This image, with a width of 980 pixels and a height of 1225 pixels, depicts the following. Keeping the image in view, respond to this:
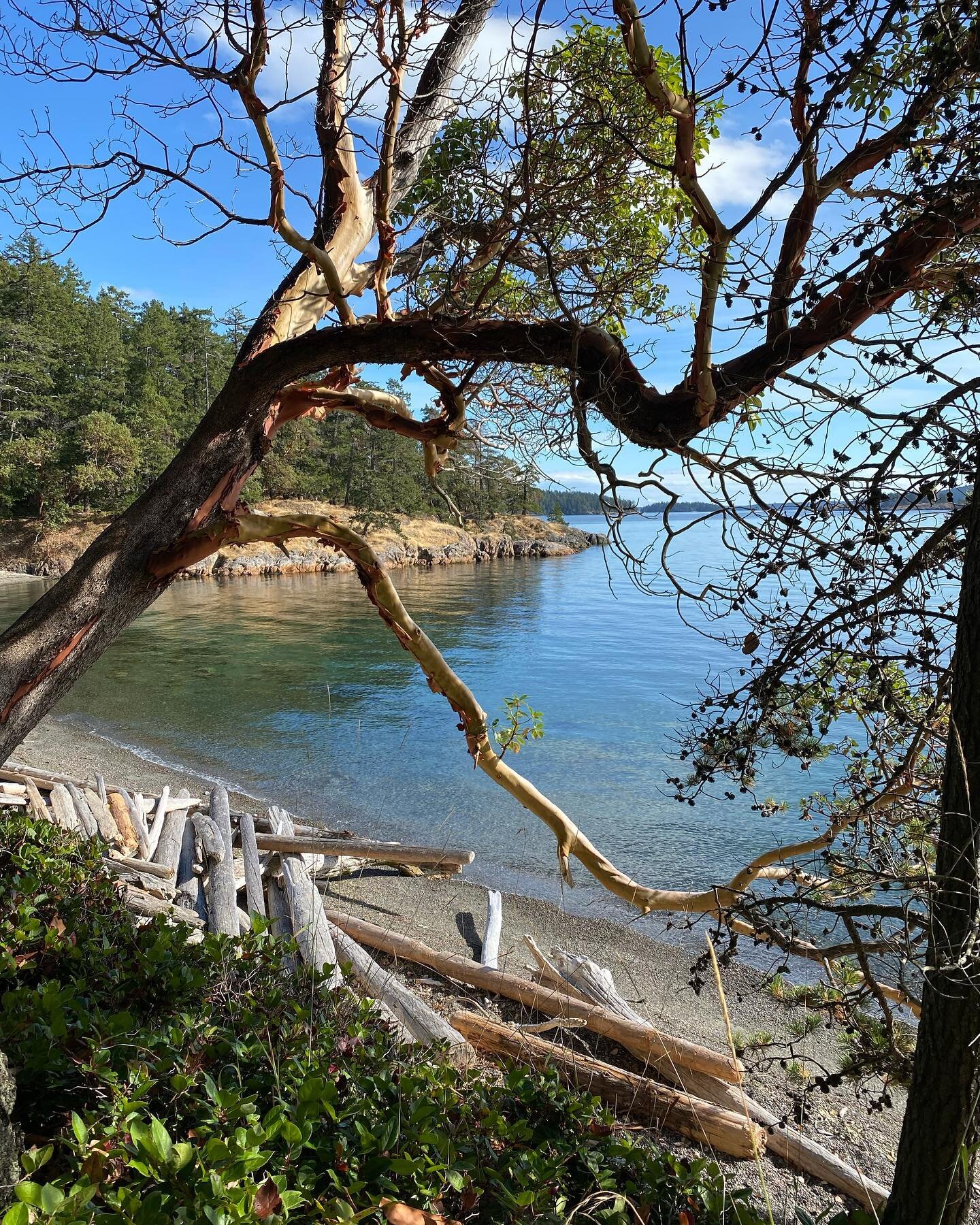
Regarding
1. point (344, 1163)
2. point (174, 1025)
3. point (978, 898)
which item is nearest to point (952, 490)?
point (978, 898)

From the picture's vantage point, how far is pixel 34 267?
2131 inches

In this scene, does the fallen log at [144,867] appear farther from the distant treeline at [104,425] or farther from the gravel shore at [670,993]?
the distant treeline at [104,425]

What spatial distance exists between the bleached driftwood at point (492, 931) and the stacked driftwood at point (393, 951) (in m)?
0.02

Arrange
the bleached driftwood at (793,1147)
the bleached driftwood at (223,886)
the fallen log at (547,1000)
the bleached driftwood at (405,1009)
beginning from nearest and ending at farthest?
the bleached driftwood at (793,1147), the bleached driftwood at (405,1009), the fallen log at (547,1000), the bleached driftwood at (223,886)

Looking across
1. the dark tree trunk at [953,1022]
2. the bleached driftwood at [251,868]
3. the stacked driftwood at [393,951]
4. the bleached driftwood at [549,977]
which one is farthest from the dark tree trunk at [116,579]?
the bleached driftwood at [549,977]

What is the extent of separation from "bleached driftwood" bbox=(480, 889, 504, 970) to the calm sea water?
1.40 m

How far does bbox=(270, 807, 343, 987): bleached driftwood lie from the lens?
5.98 meters

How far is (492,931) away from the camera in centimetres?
845

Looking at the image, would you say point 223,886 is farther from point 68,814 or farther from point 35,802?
point 35,802

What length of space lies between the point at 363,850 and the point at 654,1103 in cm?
502

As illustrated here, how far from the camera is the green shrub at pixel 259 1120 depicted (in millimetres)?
2164

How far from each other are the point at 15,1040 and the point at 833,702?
10.9ft

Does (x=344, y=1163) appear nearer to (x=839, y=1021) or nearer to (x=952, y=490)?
(x=839, y=1021)

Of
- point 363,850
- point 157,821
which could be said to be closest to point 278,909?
point 363,850
